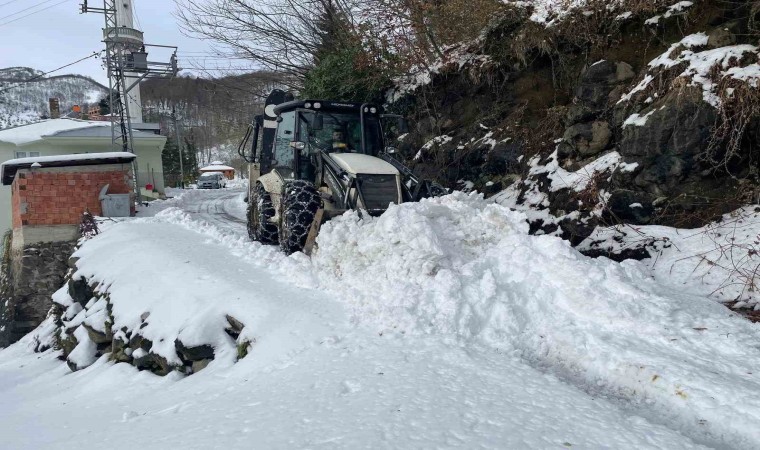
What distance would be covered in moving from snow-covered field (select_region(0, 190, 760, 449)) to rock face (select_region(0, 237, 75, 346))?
6.13 m

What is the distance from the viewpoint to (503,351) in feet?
13.3

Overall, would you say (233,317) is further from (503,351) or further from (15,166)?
(15,166)

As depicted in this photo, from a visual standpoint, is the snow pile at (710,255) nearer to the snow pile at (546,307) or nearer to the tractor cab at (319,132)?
the snow pile at (546,307)

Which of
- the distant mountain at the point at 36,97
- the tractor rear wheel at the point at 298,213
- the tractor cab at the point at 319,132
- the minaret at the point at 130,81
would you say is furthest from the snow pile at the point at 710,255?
the distant mountain at the point at 36,97

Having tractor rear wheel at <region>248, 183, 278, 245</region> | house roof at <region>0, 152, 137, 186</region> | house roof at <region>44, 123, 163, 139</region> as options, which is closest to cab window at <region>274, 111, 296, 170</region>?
tractor rear wheel at <region>248, 183, 278, 245</region>

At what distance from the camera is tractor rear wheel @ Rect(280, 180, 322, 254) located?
22.7 feet

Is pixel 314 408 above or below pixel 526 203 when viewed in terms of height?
below

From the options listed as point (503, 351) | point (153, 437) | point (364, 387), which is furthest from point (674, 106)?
point (153, 437)

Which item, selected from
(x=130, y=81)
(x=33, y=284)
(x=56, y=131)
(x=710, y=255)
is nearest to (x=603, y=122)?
(x=710, y=255)

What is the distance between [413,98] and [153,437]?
10695 mm

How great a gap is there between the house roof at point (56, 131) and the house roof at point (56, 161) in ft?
42.4

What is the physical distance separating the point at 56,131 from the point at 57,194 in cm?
1517

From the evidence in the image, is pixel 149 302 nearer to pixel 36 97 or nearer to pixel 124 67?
pixel 124 67

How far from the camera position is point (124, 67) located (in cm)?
1969
